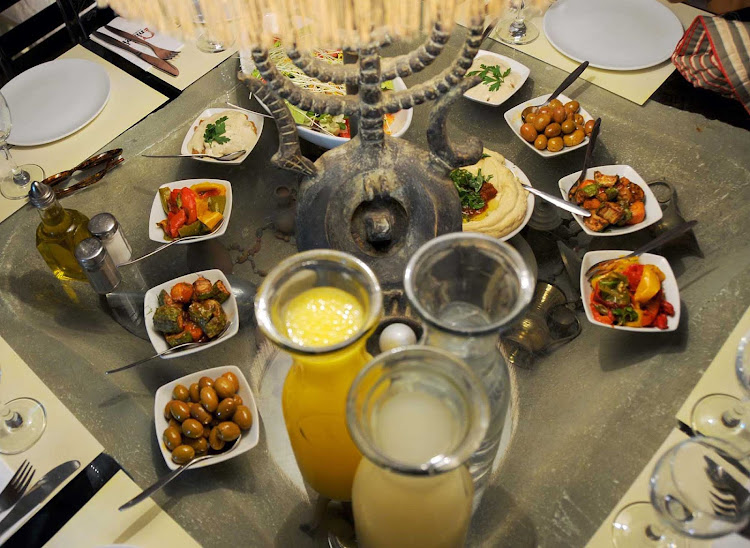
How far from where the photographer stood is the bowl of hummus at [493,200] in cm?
117

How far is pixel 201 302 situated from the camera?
111 cm

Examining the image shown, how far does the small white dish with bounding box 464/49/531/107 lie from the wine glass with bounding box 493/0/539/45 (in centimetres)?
7

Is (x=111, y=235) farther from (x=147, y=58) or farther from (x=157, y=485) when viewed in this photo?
(x=147, y=58)

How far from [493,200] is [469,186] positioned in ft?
0.17

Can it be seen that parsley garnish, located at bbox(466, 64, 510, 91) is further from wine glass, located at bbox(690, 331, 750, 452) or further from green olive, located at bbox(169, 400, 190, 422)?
green olive, located at bbox(169, 400, 190, 422)

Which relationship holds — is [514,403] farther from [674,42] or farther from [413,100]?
[674,42]

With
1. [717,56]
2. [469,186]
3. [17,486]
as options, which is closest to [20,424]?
[17,486]

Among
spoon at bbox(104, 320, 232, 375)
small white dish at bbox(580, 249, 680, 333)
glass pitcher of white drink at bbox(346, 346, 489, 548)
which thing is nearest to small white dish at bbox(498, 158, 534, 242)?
small white dish at bbox(580, 249, 680, 333)

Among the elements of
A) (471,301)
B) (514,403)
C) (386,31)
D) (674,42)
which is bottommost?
(514,403)

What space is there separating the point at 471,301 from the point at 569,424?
377 mm

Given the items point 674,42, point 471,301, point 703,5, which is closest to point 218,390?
point 471,301

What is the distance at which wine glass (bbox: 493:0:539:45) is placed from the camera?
60.4 inches

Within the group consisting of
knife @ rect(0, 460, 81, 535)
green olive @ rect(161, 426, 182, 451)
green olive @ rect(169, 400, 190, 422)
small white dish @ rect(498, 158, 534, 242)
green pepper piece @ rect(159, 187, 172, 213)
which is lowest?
knife @ rect(0, 460, 81, 535)

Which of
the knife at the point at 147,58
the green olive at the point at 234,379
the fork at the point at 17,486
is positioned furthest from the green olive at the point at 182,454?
the knife at the point at 147,58
